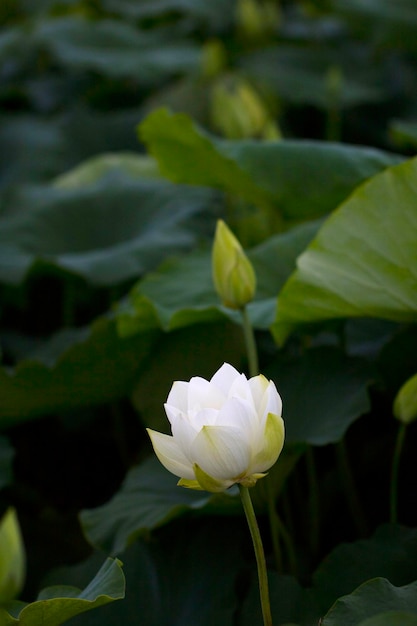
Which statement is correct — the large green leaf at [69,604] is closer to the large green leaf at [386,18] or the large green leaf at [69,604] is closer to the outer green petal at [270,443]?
the outer green petal at [270,443]

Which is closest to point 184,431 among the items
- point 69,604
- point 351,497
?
point 69,604

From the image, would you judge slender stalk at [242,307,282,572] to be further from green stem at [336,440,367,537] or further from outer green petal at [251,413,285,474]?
outer green petal at [251,413,285,474]

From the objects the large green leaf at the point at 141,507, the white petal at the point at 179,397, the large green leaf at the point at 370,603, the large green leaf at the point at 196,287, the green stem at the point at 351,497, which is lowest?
the green stem at the point at 351,497

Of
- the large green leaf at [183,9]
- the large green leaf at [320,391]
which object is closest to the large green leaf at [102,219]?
the large green leaf at [320,391]

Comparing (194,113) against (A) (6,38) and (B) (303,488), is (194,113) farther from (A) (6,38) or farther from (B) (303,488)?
(B) (303,488)

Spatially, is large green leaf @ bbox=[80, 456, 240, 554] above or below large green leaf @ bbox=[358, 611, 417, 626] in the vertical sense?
below

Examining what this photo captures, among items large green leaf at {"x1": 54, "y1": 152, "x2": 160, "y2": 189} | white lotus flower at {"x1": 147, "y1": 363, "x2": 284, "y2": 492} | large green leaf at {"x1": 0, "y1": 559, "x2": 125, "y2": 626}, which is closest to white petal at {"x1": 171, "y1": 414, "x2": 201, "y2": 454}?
white lotus flower at {"x1": 147, "y1": 363, "x2": 284, "y2": 492}

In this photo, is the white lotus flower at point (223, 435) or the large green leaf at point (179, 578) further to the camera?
the large green leaf at point (179, 578)

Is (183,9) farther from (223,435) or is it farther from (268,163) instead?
(223,435)
